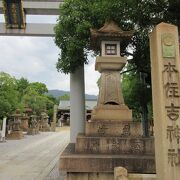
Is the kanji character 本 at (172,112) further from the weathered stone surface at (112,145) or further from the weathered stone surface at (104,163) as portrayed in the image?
the weathered stone surface at (112,145)

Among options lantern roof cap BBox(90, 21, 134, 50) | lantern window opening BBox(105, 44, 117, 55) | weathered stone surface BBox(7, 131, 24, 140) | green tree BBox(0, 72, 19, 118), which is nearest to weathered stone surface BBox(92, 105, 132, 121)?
lantern window opening BBox(105, 44, 117, 55)

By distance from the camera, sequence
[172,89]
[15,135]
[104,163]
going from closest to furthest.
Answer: [172,89], [104,163], [15,135]

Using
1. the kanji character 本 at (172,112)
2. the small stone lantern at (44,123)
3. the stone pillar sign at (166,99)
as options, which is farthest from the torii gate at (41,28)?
the small stone lantern at (44,123)

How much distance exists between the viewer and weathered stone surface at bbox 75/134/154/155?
7.33m

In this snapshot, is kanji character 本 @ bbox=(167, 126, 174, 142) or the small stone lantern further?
the small stone lantern

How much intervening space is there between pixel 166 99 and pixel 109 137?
9.15 feet

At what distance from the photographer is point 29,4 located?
44.6ft

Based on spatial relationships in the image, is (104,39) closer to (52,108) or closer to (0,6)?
(0,6)

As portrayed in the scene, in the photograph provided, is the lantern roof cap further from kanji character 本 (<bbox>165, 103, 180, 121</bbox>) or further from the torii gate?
kanji character 本 (<bbox>165, 103, 180, 121</bbox>)

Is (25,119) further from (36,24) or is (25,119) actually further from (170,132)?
(170,132)

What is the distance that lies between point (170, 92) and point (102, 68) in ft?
13.2

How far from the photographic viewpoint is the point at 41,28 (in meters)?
13.7

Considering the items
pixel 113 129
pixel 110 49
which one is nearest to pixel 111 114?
pixel 113 129

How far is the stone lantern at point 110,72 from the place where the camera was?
8.28 m
